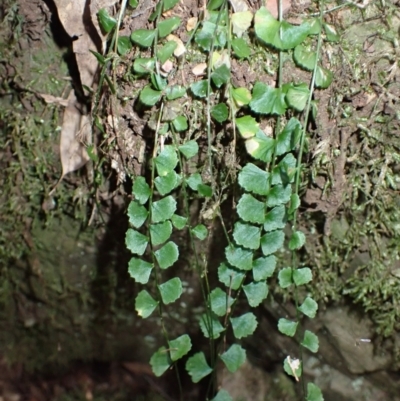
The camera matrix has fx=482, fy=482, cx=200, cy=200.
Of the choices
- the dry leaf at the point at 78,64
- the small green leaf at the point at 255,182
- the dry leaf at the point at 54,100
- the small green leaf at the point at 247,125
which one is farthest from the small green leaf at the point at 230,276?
the dry leaf at the point at 54,100

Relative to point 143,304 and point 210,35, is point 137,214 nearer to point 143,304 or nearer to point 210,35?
point 143,304

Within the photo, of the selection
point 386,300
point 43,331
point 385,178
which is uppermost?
point 385,178

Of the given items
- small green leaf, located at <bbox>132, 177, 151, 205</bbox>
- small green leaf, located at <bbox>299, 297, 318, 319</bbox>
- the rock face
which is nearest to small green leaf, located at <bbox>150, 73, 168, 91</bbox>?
small green leaf, located at <bbox>132, 177, 151, 205</bbox>

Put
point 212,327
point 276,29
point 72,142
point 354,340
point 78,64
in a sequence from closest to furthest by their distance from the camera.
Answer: point 276,29 → point 212,327 → point 78,64 → point 72,142 → point 354,340

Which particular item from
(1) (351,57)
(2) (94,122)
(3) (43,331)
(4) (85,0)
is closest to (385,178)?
(1) (351,57)

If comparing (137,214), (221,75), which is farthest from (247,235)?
(221,75)

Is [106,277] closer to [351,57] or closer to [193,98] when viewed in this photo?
[193,98]
